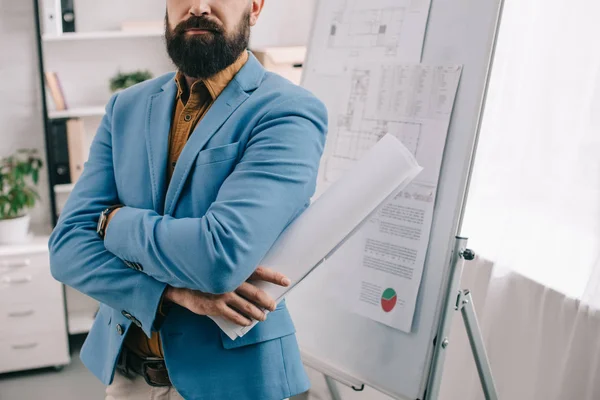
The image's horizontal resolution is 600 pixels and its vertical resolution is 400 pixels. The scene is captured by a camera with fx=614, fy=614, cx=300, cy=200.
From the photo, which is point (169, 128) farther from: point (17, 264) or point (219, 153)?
point (17, 264)

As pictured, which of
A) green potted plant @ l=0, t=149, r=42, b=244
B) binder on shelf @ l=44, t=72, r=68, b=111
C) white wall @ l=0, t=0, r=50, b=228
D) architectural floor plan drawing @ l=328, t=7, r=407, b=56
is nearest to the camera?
architectural floor plan drawing @ l=328, t=7, r=407, b=56

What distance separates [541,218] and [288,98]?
3.11 feet

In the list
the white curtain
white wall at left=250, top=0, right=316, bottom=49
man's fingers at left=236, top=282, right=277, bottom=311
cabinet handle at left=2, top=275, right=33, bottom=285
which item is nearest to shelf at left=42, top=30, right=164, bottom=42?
white wall at left=250, top=0, right=316, bottom=49

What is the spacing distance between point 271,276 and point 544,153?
1.00 meters

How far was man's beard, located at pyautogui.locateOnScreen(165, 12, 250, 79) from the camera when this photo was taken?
1.18m

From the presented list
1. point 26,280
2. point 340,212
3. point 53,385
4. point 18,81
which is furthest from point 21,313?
point 340,212

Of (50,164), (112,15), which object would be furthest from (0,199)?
(112,15)

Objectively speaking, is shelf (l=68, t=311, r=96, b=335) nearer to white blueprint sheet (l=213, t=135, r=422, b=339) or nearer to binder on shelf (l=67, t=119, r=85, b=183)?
binder on shelf (l=67, t=119, r=85, b=183)

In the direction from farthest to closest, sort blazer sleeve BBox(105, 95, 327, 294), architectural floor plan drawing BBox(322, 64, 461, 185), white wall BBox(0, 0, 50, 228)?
1. white wall BBox(0, 0, 50, 228)
2. architectural floor plan drawing BBox(322, 64, 461, 185)
3. blazer sleeve BBox(105, 95, 327, 294)

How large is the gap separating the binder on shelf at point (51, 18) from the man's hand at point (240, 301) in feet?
8.23

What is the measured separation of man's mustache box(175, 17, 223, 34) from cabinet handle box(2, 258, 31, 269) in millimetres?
2207

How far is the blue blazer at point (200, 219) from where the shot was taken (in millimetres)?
1046

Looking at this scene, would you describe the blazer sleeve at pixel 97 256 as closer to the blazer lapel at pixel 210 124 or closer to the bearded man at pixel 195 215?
the bearded man at pixel 195 215

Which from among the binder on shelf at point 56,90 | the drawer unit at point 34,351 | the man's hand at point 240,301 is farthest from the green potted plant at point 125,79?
the man's hand at point 240,301
